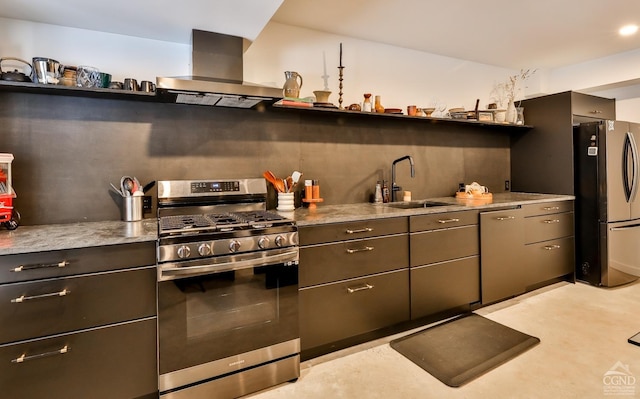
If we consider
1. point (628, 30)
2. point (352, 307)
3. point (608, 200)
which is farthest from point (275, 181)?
point (628, 30)

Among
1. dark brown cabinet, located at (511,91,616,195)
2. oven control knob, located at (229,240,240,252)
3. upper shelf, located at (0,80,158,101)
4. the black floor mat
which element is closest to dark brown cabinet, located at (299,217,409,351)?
Result: the black floor mat

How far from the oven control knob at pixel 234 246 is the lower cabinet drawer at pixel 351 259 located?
0.43 meters

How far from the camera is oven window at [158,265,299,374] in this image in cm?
173

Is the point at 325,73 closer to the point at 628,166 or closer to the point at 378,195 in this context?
the point at 378,195

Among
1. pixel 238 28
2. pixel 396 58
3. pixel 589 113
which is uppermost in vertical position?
pixel 396 58

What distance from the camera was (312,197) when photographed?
2.75m

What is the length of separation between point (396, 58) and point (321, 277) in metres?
2.36

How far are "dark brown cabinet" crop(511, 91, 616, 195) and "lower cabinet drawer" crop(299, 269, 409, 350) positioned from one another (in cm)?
241

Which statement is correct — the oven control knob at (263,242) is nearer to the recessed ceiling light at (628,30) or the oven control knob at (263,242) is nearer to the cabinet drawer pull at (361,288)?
the cabinet drawer pull at (361,288)

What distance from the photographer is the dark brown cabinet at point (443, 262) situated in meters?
2.56

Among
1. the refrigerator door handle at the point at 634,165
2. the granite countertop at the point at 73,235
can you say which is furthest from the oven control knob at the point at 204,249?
the refrigerator door handle at the point at 634,165

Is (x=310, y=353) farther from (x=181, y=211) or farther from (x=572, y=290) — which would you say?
(x=572, y=290)

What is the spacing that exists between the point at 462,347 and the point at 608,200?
238cm

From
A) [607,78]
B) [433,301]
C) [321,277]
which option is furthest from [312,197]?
[607,78]
